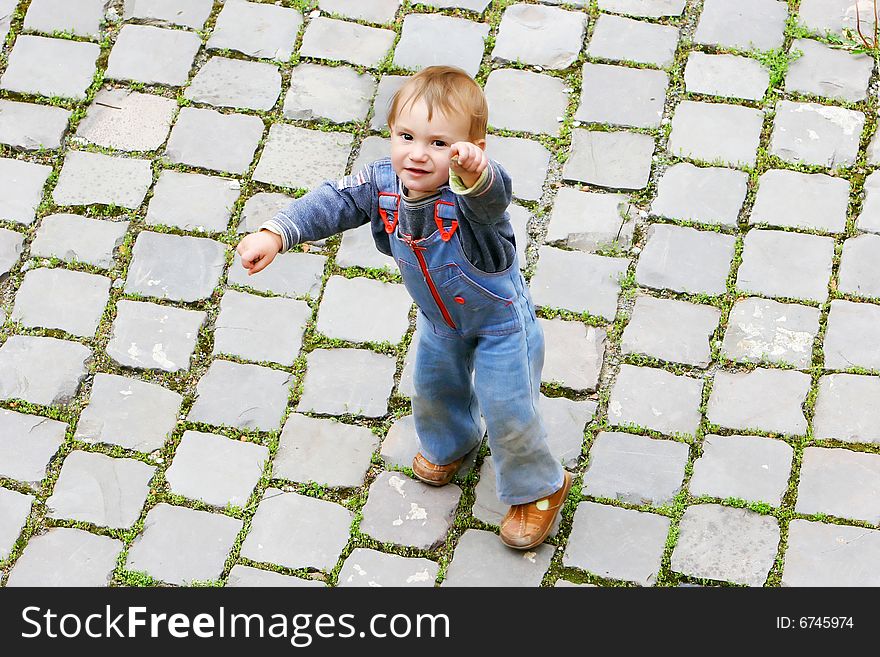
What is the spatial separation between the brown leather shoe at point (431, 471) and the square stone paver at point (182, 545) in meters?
0.61

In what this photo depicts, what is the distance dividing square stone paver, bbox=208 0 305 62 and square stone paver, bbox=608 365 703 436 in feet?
6.79

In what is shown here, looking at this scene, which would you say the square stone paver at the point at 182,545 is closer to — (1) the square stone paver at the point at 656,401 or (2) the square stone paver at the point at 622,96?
(1) the square stone paver at the point at 656,401

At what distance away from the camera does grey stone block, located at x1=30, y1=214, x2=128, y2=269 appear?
4961mm

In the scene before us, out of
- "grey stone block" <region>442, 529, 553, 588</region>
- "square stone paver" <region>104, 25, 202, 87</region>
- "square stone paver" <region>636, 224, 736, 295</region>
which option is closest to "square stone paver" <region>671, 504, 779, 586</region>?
"grey stone block" <region>442, 529, 553, 588</region>

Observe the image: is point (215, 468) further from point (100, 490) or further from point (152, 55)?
point (152, 55)

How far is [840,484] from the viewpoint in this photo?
431cm

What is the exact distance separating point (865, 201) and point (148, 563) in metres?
2.92

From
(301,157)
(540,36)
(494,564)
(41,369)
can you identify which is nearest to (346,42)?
(301,157)

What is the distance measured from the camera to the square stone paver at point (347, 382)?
459cm

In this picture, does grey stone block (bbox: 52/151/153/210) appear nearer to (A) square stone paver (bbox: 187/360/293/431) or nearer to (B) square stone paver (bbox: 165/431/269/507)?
(A) square stone paver (bbox: 187/360/293/431)

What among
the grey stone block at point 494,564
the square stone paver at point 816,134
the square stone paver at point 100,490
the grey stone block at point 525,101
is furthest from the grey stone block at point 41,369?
the square stone paver at point 816,134

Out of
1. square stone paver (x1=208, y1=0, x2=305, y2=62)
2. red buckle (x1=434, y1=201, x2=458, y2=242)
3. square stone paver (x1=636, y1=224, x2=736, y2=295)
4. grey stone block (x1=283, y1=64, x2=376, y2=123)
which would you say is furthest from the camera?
square stone paver (x1=208, y1=0, x2=305, y2=62)

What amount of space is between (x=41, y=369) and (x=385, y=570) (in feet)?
4.79
